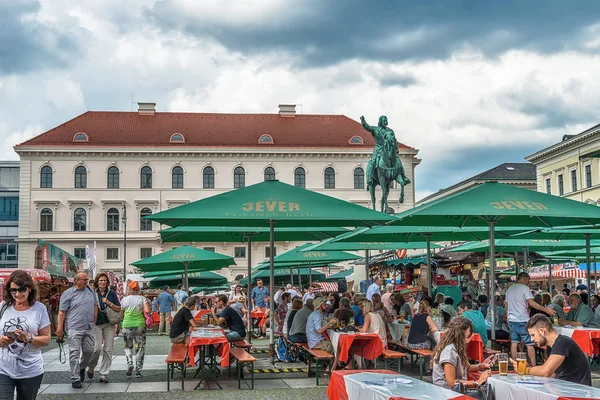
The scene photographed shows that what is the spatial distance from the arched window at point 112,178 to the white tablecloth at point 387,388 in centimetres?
7121

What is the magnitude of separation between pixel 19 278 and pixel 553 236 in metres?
→ 16.3

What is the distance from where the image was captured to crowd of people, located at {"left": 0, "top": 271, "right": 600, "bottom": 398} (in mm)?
6328

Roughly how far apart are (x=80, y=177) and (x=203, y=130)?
13.4 m

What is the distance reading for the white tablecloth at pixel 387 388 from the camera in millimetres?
5785

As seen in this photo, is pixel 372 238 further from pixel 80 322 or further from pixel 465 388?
pixel 465 388

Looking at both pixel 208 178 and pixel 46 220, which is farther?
pixel 208 178

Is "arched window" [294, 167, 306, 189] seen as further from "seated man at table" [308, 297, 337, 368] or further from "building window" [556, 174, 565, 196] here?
"seated man at table" [308, 297, 337, 368]

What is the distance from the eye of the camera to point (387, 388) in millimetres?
6066

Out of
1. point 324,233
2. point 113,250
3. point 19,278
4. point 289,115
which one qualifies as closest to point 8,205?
point 113,250

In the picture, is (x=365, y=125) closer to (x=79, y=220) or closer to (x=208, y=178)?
(x=208, y=178)

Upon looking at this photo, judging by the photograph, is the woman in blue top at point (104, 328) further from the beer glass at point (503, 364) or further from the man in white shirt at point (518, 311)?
the beer glass at point (503, 364)

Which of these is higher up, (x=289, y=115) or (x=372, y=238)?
(x=289, y=115)

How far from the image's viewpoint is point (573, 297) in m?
14.5

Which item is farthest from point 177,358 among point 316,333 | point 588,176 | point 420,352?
point 588,176
